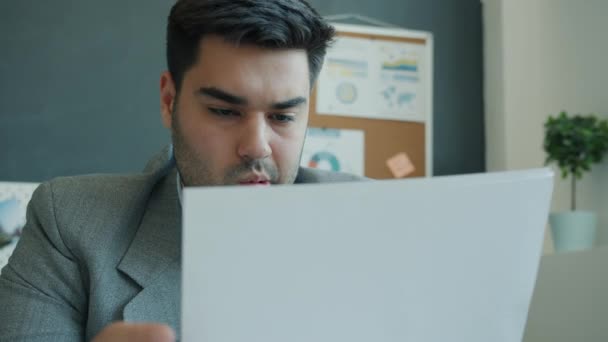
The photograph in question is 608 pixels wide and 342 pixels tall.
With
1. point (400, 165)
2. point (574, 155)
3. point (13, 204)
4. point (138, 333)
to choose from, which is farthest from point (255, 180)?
point (400, 165)

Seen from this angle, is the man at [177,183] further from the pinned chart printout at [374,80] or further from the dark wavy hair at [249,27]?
the pinned chart printout at [374,80]

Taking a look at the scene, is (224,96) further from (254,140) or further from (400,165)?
(400,165)

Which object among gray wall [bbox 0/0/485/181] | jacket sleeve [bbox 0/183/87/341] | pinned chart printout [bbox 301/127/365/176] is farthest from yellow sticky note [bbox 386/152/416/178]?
jacket sleeve [bbox 0/183/87/341]

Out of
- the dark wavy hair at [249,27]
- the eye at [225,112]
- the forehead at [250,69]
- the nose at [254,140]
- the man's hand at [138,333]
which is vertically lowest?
the man's hand at [138,333]

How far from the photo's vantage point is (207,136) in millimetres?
1110

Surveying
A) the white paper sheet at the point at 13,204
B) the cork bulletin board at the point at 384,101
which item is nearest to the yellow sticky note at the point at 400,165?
the cork bulletin board at the point at 384,101

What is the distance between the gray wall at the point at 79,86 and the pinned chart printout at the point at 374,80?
0.65 meters

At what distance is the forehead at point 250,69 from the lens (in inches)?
42.4

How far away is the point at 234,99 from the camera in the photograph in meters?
1.07

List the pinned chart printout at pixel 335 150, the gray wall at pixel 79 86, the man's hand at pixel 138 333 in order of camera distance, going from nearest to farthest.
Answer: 1. the man's hand at pixel 138 333
2. the gray wall at pixel 79 86
3. the pinned chart printout at pixel 335 150

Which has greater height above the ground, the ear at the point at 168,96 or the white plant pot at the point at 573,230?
the ear at the point at 168,96

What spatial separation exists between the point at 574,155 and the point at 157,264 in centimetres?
180

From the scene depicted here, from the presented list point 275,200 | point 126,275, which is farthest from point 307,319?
point 126,275

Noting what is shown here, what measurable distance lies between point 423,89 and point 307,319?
7.67 ft
